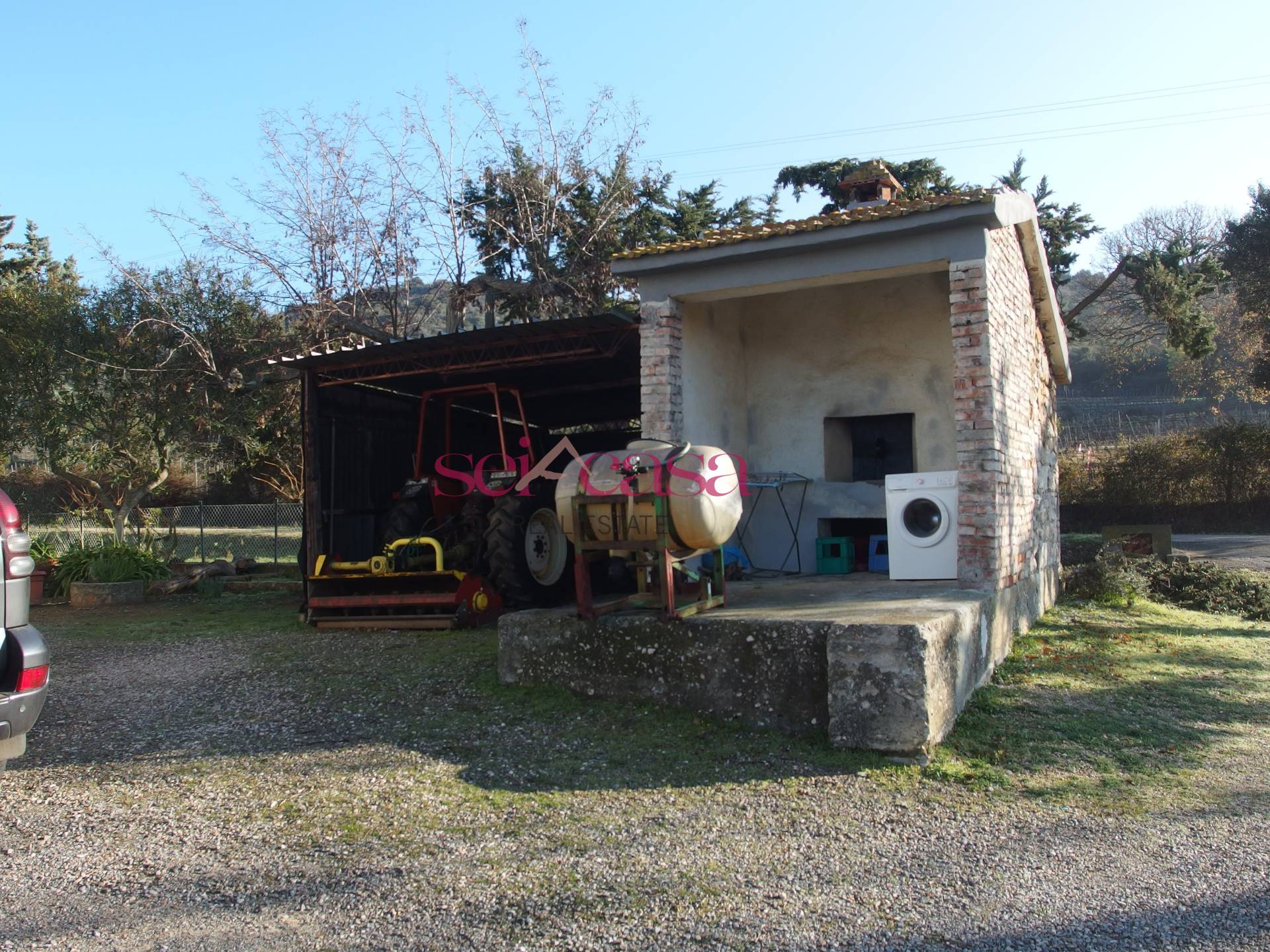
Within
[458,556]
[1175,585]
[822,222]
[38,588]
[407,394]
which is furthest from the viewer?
[38,588]

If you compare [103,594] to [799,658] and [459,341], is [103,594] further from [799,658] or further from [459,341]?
[799,658]

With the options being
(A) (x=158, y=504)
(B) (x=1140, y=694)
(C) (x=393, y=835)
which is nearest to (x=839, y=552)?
(B) (x=1140, y=694)

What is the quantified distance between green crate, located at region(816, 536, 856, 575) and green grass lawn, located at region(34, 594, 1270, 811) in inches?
68.4

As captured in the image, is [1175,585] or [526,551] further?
[1175,585]

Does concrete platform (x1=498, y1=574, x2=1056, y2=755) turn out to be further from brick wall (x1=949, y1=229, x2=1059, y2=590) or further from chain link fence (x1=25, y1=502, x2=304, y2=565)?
chain link fence (x1=25, y1=502, x2=304, y2=565)

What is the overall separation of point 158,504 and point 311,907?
78.4 feet

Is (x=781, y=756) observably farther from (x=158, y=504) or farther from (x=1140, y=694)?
(x=158, y=504)

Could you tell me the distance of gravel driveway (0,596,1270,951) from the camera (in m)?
3.05

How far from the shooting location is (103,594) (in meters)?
12.5

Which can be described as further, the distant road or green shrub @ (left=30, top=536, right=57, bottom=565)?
the distant road

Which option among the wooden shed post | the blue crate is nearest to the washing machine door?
the blue crate

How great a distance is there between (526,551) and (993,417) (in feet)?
13.6

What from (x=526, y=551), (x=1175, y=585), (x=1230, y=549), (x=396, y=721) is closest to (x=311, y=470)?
(x=526, y=551)

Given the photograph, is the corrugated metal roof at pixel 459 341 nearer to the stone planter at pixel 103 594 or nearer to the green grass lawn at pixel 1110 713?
the green grass lawn at pixel 1110 713
